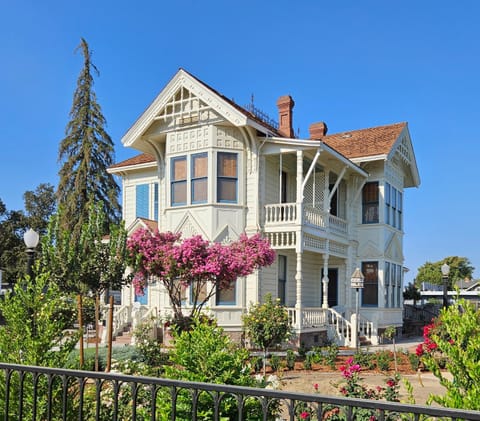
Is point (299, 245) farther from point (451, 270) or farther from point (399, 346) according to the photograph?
point (451, 270)

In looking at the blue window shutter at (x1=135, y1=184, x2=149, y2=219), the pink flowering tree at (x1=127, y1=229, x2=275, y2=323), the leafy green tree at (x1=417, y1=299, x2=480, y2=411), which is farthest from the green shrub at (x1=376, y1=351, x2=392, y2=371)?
the blue window shutter at (x1=135, y1=184, x2=149, y2=219)

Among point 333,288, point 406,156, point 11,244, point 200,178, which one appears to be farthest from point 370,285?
point 11,244

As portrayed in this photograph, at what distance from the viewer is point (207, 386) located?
3.40m

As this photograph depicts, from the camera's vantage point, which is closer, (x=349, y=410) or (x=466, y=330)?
(x=349, y=410)

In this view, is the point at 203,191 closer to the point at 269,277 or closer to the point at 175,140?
the point at 175,140

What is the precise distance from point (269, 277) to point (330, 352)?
18.7ft

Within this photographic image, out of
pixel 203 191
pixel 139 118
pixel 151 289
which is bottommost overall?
pixel 151 289

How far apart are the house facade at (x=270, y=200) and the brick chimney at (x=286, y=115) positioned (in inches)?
1.9

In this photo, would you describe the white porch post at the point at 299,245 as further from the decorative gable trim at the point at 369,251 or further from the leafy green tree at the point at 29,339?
the leafy green tree at the point at 29,339

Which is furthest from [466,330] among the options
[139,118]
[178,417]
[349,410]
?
[139,118]

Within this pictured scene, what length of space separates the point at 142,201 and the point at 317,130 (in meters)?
9.87

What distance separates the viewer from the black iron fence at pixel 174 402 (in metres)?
2.99

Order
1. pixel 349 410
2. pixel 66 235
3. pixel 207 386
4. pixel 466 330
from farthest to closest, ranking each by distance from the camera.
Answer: pixel 66 235
pixel 466 330
pixel 207 386
pixel 349 410

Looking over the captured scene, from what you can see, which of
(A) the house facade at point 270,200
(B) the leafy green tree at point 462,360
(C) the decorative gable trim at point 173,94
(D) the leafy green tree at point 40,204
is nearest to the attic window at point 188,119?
(A) the house facade at point 270,200
